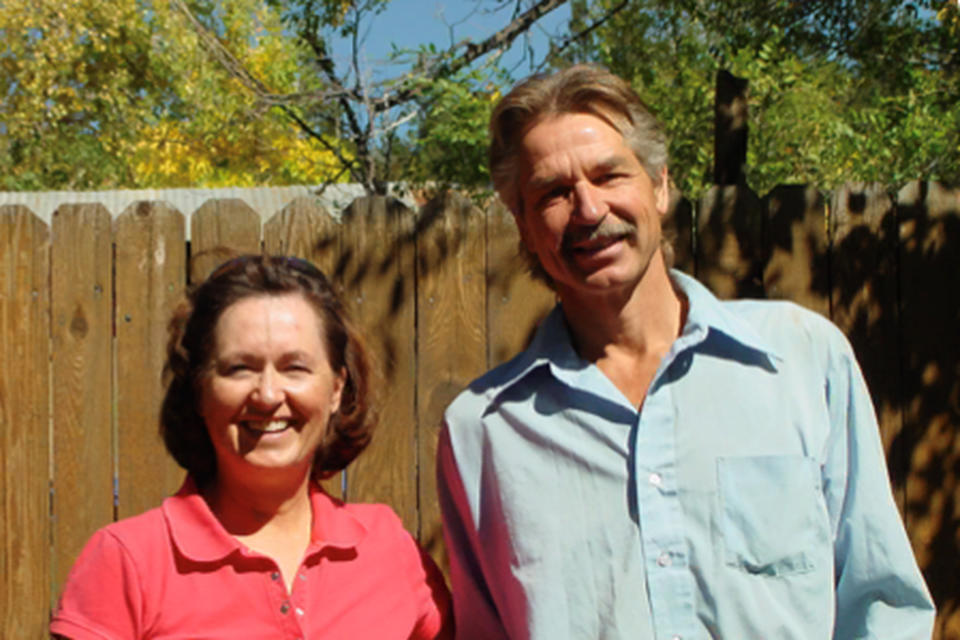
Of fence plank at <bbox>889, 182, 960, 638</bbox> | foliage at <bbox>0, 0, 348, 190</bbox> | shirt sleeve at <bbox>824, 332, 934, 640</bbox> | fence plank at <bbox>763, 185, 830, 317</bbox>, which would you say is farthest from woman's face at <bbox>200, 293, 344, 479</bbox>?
foliage at <bbox>0, 0, 348, 190</bbox>

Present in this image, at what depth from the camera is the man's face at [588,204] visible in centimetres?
197

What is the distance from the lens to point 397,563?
218 centimetres

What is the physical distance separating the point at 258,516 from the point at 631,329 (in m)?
0.95

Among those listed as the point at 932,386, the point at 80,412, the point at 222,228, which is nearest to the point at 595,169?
the point at 222,228

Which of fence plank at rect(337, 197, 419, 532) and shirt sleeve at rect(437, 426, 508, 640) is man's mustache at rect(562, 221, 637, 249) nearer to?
shirt sleeve at rect(437, 426, 508, 640)

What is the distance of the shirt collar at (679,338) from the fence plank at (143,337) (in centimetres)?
182

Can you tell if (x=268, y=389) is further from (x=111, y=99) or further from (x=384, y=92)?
(x=111, y=99)

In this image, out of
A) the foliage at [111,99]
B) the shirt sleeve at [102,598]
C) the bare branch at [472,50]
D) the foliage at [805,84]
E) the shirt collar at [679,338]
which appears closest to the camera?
the shirt sleeve at [102,598]

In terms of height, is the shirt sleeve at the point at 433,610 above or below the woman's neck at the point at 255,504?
below

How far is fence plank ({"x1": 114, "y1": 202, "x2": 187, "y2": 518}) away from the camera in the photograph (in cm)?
342

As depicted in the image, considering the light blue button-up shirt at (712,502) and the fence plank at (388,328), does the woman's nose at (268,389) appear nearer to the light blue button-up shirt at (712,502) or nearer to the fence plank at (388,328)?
the light blue button-up shirt at (712,502)

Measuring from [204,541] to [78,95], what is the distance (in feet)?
80.9

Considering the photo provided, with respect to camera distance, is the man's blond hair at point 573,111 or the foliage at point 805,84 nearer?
the man's blond hair at point 573,111

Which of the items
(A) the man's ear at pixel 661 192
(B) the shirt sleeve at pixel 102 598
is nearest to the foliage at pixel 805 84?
(A) the man's ear at pixel 661 192
